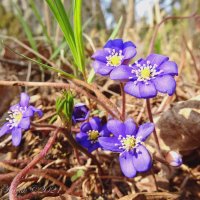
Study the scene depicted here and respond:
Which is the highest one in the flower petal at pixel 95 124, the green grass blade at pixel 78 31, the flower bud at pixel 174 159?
the green grass blade at pixel 78 31

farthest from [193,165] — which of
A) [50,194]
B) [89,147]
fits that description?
[50,194]

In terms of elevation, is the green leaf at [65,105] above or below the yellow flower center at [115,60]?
below

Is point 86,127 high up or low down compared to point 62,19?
down

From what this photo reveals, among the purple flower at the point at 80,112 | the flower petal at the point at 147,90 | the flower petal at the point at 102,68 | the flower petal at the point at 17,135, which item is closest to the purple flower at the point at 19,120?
the flower petal at the point at 17,135

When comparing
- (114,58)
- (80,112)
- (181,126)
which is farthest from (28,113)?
(181,126)

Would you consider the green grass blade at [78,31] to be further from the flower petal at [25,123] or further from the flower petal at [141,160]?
the flower petal at [141,160]

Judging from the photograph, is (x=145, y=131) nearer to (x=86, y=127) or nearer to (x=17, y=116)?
(x=86, y=127)

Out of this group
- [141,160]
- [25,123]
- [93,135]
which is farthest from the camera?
[93,135]

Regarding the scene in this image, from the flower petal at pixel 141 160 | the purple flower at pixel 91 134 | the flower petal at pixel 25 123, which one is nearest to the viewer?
the flower petal at pixel 141 160

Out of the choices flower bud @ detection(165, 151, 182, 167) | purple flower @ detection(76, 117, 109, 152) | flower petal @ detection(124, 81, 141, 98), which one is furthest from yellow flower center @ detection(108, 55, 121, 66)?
flower bud @ detection(165, 151, 182, 167)
